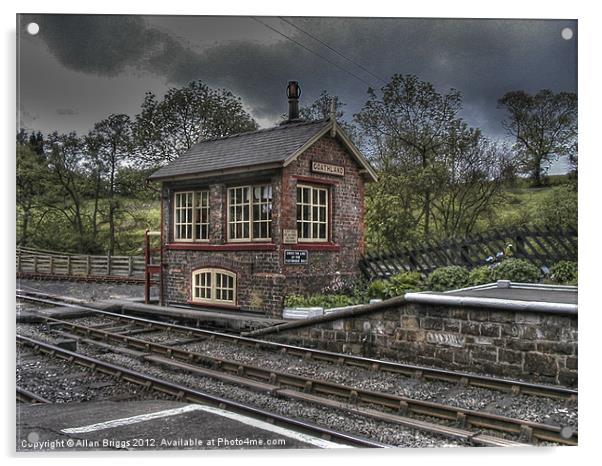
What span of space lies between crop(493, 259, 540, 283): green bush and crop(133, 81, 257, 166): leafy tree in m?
4.25

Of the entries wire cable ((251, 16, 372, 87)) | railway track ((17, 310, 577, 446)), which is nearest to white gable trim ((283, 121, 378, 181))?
wire cable ((251, 16, 372, 87))

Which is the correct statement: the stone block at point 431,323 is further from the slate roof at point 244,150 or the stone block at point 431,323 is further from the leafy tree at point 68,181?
the leafy tree at point 68,181

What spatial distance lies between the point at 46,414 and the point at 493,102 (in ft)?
18.0

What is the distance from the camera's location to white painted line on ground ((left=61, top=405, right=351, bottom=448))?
17.0ft

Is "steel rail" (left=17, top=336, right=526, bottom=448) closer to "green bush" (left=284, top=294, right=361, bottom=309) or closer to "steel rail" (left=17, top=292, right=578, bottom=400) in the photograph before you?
"steel rail" (left=17, top=292, right=578, bottom=400)

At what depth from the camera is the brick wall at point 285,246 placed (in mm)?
9000

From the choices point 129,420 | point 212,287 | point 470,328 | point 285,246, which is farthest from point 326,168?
point 129,420

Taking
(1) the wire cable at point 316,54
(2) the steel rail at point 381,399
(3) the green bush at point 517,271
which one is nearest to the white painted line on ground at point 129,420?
(2) the steel rail at point 381,399

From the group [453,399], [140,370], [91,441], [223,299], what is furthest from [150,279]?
[453,399]

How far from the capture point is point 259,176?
31.3ft

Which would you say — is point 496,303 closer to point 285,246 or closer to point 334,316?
point 334,316

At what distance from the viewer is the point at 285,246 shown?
8891mm

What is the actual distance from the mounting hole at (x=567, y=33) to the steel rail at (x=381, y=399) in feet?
12.7

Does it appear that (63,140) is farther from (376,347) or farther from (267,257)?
(376,347)
